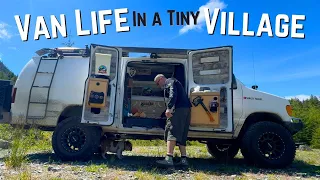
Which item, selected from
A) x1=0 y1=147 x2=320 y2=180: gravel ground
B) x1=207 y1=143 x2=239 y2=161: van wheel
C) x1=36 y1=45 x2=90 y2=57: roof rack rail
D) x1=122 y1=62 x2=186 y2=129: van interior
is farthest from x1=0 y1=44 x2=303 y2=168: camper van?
x1=207 y1=143 x2=239 y2=161: van wheel

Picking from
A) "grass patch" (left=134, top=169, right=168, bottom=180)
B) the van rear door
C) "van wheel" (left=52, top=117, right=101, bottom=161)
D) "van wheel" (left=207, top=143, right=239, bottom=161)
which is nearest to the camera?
"grass patch" (left=134, top=169, right=168, bottom=180)

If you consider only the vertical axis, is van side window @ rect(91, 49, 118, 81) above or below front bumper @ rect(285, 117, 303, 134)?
above

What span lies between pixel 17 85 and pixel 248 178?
197 inches

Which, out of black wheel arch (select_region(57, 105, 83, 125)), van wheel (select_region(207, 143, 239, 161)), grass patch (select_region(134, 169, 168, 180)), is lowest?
van wheel (select_region(207, 143, 239, 161))

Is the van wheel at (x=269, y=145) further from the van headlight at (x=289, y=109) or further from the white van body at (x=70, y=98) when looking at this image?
the van headlight at (x=289, y=109)

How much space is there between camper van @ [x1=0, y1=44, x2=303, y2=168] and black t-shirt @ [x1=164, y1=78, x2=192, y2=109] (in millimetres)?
311

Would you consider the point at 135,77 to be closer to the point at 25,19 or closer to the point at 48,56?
the point at 48,56

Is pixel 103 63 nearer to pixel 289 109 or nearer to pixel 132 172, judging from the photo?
pixel 132 172

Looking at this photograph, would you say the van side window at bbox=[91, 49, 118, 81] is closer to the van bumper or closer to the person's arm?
the person's arm

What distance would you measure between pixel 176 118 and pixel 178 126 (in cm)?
15

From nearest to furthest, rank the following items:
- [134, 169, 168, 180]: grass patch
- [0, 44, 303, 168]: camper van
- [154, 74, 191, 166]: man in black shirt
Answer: [134, 169, 168, 180]: grass patch, [154, 74, 191, 166]: man in black shirt, [0, 44, 303, 168]: camper van

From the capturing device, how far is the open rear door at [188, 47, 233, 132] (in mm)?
5406

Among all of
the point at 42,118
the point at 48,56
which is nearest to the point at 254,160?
the point at 42,118

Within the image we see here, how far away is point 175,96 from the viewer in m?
5.12
